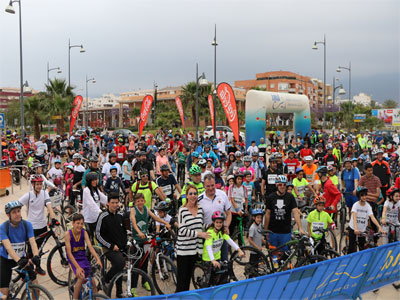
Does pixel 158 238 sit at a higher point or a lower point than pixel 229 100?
lower

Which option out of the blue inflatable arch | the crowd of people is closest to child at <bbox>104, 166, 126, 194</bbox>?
the crowd of people

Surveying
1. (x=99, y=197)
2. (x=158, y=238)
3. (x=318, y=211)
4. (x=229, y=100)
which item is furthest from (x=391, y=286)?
(x=229, y=100)

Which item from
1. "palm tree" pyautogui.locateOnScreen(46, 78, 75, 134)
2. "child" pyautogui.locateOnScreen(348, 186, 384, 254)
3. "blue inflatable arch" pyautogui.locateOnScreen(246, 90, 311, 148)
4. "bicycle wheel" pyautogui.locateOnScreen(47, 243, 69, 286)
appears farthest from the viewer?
"palm tree" pyautogui.locateOnScreen(46, 78, 75, 134)

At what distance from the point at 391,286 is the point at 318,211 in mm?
1709

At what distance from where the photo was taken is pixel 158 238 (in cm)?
584

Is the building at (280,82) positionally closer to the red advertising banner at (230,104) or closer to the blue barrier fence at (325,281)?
the red advertising banner at (230,104)

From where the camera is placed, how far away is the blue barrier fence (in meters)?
4.09

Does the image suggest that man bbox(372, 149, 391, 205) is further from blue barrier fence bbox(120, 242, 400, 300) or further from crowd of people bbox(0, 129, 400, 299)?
blue barrier fence bbox(120, 242, 400, 300)

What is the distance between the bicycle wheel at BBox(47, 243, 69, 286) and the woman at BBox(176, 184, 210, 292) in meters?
2.38

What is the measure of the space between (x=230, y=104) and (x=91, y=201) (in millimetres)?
11472

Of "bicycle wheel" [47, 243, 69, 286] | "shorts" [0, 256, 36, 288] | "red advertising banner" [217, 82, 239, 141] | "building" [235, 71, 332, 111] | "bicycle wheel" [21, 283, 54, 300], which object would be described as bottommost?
"bicycle wheel" [47, 243, 69, 286]

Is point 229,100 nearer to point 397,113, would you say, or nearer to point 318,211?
point 318,211

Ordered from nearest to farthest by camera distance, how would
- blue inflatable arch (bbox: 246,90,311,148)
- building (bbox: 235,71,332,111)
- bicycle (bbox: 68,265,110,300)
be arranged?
bicycle (bbox: 68,265,110,300)
blue inflatable arch (bbox: 246,90,311,148)
building (bbox: 235,71,332,111)

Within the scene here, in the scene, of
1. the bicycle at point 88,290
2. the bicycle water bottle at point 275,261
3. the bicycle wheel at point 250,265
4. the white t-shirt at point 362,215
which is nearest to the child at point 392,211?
the white t-shirt at point 362,215
